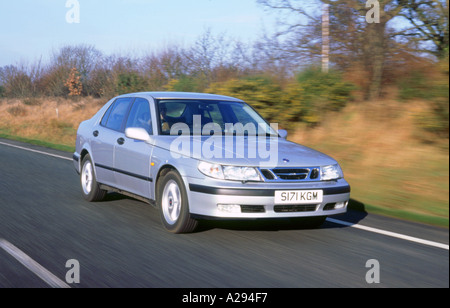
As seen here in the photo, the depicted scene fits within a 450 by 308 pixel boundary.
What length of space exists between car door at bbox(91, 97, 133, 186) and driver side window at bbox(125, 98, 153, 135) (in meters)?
0.20

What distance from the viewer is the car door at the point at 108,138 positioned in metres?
7.99

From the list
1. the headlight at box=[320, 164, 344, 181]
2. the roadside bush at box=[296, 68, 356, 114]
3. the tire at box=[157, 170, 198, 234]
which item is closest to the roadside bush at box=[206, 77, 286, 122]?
the roadside bush at box=[296, 68, 356, 114]

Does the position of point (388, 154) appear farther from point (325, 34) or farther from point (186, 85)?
point (186, 85)

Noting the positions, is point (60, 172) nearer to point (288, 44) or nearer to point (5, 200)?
point (5, 200)

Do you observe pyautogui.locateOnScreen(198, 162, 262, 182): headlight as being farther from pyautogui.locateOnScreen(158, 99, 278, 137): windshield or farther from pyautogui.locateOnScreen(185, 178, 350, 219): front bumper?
pyautogui.locateOnScreen(158, 99, 278, 137): windshield

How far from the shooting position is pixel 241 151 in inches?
251

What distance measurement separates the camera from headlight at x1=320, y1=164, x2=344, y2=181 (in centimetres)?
640

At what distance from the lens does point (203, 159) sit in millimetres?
6152

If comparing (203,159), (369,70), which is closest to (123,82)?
(369,70)

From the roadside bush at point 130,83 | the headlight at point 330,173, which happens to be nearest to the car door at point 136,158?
the headlight at point 330,173

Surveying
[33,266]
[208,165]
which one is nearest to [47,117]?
[208,165]

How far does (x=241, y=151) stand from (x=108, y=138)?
2.55 m

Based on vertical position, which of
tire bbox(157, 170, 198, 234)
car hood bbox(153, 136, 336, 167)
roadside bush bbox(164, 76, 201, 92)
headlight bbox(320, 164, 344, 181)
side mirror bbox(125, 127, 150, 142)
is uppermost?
roadside bush bbox(164, 76, 201, 92)

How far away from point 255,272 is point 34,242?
2438mm
